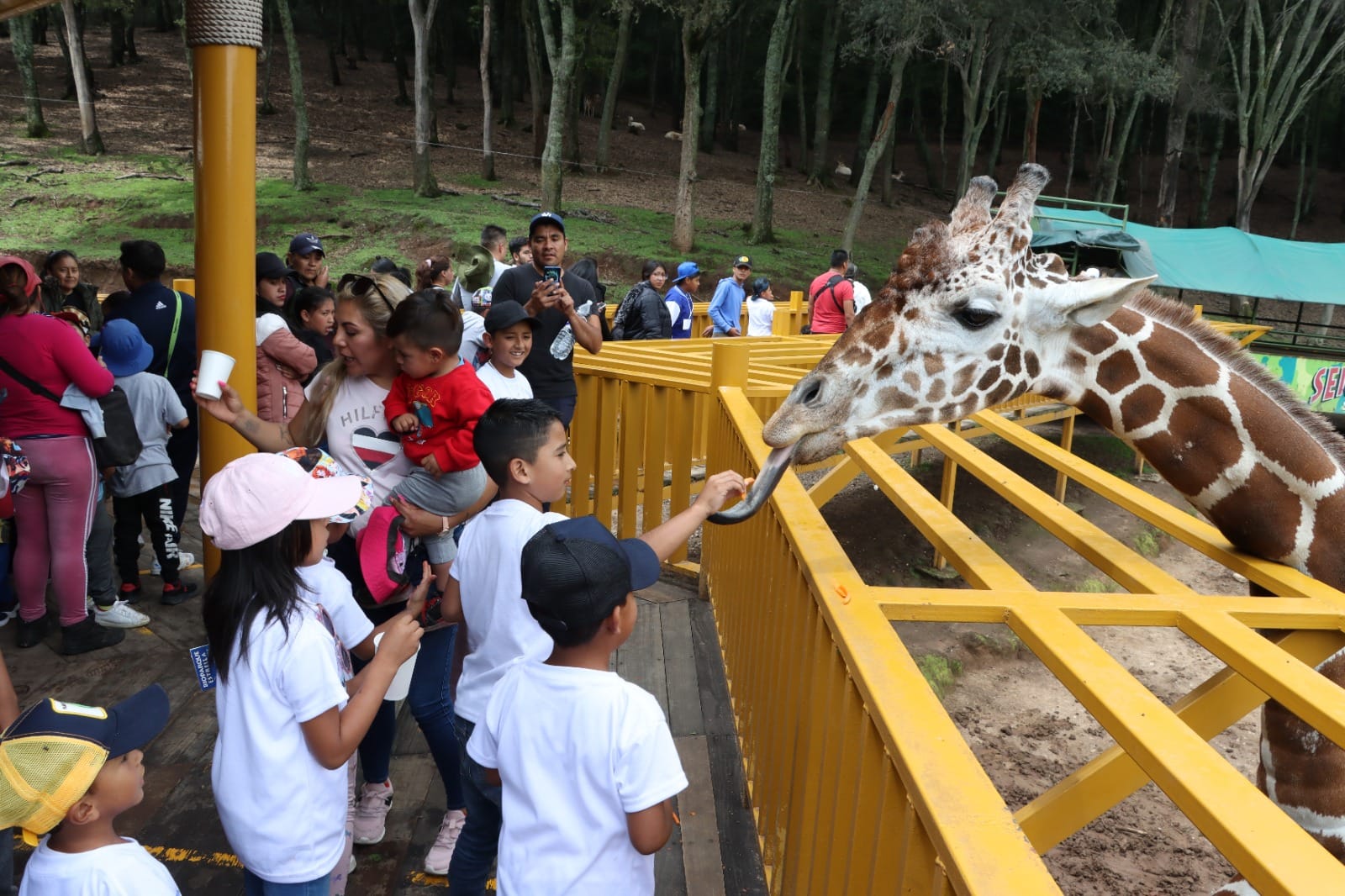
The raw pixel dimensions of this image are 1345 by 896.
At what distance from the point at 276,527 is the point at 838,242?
2837cm

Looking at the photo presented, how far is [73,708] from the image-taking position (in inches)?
81.9

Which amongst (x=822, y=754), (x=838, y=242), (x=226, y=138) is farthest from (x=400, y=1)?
(x=822, y=754)

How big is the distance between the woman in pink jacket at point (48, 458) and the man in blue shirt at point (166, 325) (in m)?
0.84

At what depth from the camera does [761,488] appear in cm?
272

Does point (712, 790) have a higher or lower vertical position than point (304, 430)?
lower

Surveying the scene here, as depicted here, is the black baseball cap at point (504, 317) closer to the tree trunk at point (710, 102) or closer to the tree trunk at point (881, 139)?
the tree trunk at point (881, 139)

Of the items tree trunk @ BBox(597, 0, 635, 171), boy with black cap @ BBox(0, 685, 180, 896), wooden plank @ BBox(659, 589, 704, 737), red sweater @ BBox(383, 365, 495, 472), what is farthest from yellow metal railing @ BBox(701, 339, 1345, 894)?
tree trunk @ BBox(597, 0, 635, 171)

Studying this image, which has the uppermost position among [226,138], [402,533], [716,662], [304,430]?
[226,138]

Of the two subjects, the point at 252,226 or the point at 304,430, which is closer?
the point at 304,430

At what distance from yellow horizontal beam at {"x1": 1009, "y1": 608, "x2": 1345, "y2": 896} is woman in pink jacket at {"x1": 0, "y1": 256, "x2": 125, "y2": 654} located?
4.64 m

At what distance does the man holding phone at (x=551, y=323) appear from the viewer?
5.32 metres

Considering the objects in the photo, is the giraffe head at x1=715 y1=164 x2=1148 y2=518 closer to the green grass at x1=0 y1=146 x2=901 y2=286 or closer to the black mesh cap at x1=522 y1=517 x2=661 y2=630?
the black mesh cap at x1=522 y1=517 x2=661 y2=630

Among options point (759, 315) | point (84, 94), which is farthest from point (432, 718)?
point (84, 94)

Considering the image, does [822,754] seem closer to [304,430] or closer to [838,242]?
[304,430]
